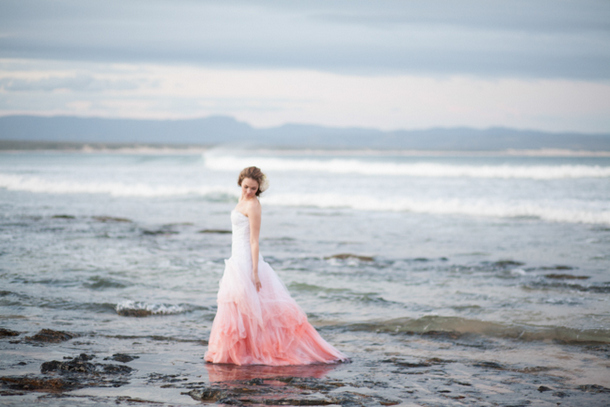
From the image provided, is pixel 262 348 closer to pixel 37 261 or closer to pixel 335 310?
pixel 335 310

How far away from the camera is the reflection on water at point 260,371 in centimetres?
539

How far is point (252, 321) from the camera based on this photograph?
228 inches

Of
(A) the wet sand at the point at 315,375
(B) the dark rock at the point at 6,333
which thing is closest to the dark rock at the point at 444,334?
(A) the wet sand at the point at 315,375

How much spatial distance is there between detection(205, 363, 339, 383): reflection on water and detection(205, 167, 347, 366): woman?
92 millimetres

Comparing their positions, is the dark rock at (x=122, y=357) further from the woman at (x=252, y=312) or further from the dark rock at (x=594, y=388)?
the dark rock at (x=594, y=388)

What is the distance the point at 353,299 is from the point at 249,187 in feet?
13.0

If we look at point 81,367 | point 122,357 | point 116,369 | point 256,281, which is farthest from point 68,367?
point 256,281

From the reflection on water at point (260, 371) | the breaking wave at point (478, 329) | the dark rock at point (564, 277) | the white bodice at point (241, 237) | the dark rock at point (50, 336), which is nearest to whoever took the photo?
the reflection on water at point (260, 371)

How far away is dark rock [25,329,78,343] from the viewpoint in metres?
6.55

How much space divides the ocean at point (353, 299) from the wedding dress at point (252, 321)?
250mm

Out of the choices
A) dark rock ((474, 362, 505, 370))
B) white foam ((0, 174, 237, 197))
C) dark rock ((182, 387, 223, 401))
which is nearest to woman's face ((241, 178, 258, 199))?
dark rock ((182, 387, 223, 401))

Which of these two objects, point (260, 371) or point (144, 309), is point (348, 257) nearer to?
point (144, 309)

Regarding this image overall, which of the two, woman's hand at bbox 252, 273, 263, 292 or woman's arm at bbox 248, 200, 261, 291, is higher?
woman's arm at bbox 248, 200, 261, 291

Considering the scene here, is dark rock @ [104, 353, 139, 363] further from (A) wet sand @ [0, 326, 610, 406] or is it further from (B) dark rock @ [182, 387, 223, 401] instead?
(B) dark rock @ [182, 387, 223, 401]
